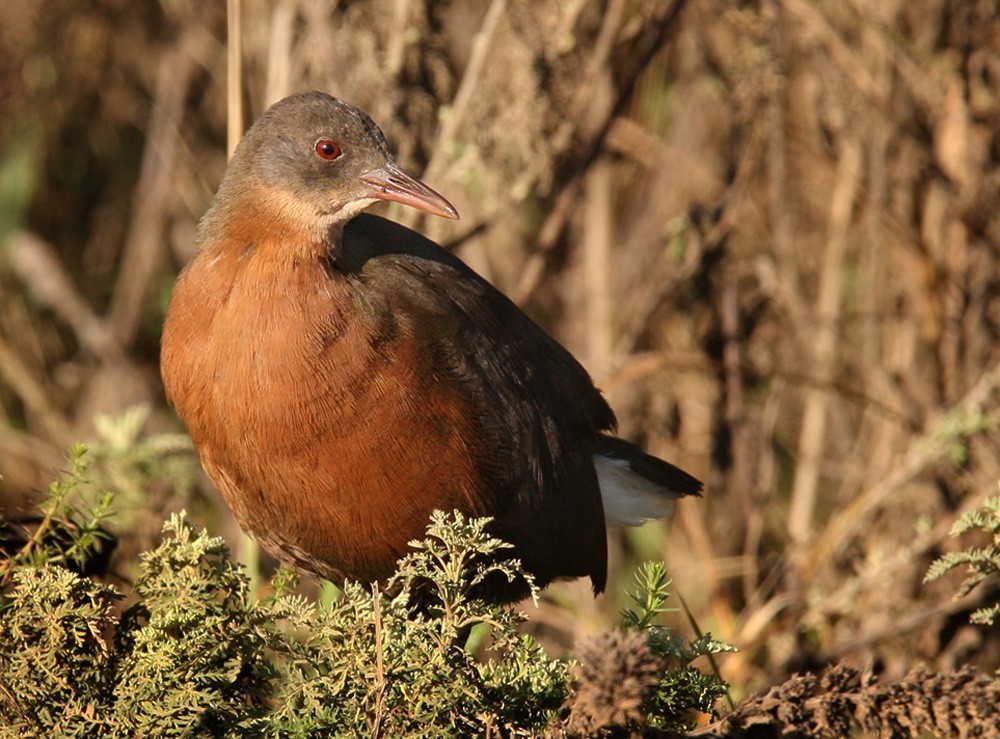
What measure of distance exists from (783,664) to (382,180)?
2.46 metres

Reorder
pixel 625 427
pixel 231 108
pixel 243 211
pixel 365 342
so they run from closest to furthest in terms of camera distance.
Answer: pixel 365 342, pixel 243 211, pixel 231 108, pixel 625 427

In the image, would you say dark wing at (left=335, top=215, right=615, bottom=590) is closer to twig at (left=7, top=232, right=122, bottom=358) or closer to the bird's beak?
the bird's beak

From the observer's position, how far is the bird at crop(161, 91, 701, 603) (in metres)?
3.25

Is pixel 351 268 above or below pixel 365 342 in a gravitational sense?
above

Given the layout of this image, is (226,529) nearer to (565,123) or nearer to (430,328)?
(565,123)

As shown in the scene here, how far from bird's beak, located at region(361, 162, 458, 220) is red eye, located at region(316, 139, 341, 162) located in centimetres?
10

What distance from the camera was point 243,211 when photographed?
140 inches

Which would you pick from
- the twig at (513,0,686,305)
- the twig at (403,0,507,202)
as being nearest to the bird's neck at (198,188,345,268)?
the twig at (403,0,507,202)

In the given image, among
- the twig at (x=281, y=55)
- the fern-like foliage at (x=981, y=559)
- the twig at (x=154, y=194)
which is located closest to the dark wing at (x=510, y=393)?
the twig at (x=281, y=55)

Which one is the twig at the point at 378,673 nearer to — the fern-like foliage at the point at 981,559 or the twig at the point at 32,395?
the fern-like foliage at the point at 981,559

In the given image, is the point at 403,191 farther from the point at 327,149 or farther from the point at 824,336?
the point at 824,336

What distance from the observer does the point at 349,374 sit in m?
3.26

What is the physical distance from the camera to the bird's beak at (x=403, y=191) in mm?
3566

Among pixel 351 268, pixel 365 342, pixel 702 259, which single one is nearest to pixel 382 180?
pixel 351 268
